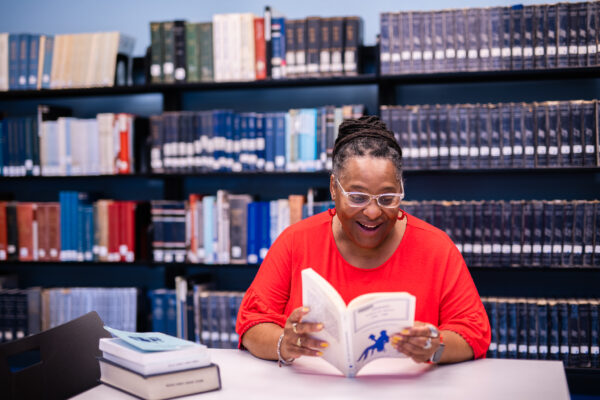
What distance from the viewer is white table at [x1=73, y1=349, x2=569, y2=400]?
1.34 metres

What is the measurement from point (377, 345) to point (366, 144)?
58 centimetres

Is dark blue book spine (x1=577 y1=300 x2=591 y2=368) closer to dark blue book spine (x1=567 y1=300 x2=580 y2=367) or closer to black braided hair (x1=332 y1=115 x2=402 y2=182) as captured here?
dark blue book spine (x1=567 y1=300 x2=580 y2=367)

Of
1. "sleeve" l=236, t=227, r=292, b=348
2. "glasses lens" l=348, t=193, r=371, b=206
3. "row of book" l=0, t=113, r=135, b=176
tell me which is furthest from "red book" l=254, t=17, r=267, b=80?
"glasses lens" l=348, t=193, r=371, b=206

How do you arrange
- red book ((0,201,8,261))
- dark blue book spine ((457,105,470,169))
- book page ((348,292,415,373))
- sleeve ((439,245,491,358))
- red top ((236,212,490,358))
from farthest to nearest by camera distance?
red book ((0,201,8,261)), dark blue book spine ((457,105,470,169)), red top ((236,212,490,358)), sleeve ((439,245,491,358)), book page ((348,292,415,373))

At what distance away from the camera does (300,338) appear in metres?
1.45

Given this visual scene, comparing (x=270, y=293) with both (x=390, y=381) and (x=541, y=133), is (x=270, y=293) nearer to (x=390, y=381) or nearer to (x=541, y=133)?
(x=390, y=381)

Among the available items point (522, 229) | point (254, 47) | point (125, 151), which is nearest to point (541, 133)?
point (522, 229)

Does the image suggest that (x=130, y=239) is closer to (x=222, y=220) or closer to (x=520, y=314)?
(x=222, y=220)

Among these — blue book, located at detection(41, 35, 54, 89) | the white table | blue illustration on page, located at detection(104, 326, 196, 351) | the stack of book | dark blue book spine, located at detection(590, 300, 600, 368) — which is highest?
blue book, located at detection(41, 35, 54, 89)

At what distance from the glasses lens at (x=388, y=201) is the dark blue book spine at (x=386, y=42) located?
149 centimetres

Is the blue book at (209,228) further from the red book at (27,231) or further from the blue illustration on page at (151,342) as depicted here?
the blue illustration on page at (151,342)

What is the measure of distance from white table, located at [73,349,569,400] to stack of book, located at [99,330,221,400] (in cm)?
3

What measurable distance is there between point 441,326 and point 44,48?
8.98 ft

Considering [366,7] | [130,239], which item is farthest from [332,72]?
[130,239]
